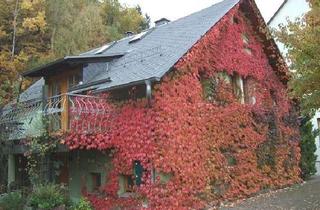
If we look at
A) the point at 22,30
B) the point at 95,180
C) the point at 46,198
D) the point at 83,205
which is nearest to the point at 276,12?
the point at 22,30

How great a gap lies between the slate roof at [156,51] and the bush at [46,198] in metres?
3.42

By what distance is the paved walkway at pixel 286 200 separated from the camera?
1256 centimetres

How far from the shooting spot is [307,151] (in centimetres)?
1947

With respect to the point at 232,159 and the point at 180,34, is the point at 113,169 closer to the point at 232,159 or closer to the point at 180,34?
the point at 232,159

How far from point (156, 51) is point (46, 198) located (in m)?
5.94

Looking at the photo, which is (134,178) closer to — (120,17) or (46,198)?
(46,198)

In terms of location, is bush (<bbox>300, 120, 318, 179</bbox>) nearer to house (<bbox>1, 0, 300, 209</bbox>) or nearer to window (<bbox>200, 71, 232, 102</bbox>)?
house (<bbox>1, 0, 300, 209</bbox>)

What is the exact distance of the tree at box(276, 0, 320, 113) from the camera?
34.1 ft

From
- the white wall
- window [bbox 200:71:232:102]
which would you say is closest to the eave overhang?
window [bbox 200:71:232:102]

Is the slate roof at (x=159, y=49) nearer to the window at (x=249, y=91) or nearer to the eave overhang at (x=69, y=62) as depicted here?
the eave overhang at (x=69, y=62)

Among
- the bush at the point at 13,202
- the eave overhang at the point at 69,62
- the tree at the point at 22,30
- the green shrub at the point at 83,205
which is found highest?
the tree at the point at 22,30

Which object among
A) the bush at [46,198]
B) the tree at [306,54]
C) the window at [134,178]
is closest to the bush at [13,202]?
the bush at [46,198]

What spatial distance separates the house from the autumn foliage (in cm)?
3

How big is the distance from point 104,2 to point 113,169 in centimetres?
3239
